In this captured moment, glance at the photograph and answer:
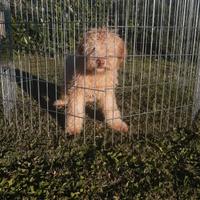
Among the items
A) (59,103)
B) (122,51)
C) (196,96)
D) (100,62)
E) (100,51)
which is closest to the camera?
(100,62)

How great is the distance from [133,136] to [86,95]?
2.82 ft

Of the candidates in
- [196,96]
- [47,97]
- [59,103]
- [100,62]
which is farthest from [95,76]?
[196,96]

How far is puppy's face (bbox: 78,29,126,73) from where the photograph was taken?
13.7 feet

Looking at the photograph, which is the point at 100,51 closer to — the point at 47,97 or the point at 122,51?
the point at 122,51

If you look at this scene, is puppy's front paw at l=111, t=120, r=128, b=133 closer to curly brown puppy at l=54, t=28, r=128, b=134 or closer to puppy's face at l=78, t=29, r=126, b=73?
curly brown puppy at l=54, t=28, r=128, b=134

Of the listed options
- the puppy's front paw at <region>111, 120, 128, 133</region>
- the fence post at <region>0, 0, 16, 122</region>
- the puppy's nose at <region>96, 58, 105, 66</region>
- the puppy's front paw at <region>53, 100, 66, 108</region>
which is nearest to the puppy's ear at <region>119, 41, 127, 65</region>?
the puppy's nose at <region>96, 58, 105, 66</region>

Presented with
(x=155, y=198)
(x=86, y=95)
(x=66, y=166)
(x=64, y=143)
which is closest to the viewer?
(x=155, y=198)

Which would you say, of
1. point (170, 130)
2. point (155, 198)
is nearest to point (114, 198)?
point (155, 198)

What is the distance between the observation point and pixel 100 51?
428 cm

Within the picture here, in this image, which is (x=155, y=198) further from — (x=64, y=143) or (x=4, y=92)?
(x=4, y=92)

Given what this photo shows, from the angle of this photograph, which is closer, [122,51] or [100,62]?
[100,62]

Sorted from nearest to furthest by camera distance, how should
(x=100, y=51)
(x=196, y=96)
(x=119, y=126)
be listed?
(x=100, y=51)
(x=119, y=126)
(x=196, y=96)

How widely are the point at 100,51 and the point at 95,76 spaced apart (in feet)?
1.08

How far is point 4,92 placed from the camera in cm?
532
